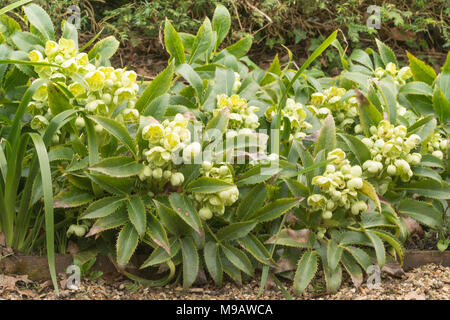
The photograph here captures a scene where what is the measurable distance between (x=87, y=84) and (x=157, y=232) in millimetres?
477

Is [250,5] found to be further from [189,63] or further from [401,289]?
[401,289]

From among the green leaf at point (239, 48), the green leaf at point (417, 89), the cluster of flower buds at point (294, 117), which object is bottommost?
the cluster of flower buds at point (294, 117)

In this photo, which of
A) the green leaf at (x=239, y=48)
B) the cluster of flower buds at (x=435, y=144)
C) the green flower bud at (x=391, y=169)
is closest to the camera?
the green flower bud at (x=391, y=169)

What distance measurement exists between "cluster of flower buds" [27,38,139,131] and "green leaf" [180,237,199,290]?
0.41 metres

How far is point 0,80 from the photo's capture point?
177cm

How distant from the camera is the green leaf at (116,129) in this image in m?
1.50

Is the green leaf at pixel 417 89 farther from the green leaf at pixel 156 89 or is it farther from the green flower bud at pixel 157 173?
the green flower bud at pixel 157 173

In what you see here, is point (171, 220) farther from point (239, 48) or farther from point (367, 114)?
point (239, 48)

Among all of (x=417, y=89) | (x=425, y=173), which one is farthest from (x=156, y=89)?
(x=417, y=89)

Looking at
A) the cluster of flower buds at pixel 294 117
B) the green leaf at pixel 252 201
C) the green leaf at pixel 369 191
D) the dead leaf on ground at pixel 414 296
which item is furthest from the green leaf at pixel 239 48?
the dead leaf on ground at pixel 414 296

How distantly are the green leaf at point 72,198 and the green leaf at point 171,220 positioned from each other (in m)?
0.21

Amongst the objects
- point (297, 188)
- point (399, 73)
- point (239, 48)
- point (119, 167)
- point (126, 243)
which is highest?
point (239, 48)

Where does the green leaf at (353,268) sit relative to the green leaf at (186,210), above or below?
below

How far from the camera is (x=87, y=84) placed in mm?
1607
